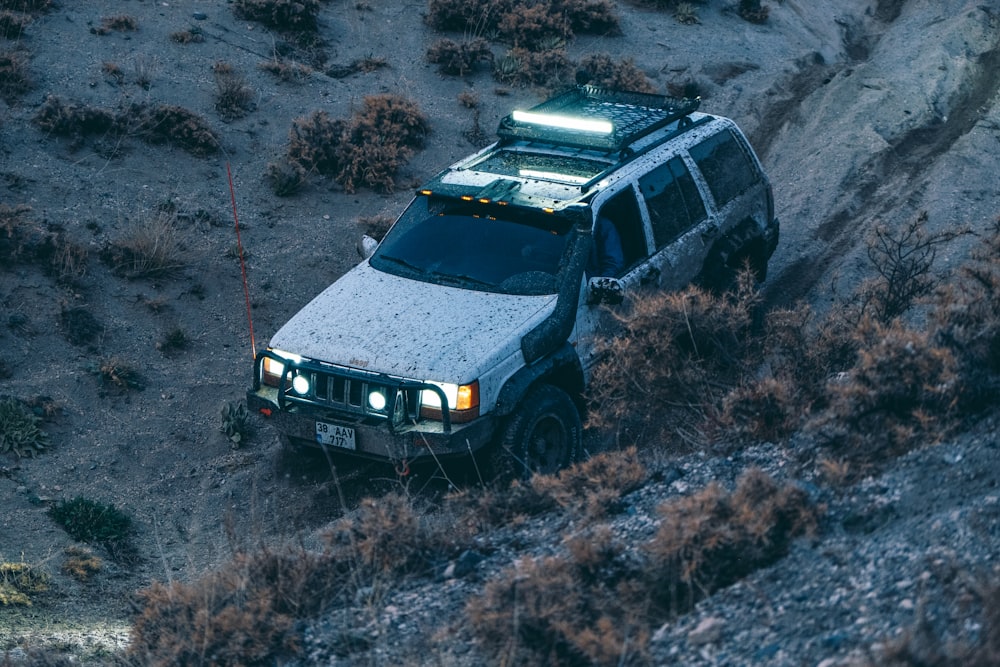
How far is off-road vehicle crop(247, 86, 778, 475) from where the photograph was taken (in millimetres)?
6988

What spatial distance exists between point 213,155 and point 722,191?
6204 mm

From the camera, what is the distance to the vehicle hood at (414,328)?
6.97 metres

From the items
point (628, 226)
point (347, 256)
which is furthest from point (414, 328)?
point (347, 256)

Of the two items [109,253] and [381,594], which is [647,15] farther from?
[381,594]

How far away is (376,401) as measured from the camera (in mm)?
7000

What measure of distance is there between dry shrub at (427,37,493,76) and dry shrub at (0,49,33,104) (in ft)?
17.6

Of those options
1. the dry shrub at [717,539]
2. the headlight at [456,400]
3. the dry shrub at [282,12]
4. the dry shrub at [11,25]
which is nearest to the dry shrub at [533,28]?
the dry shrub at [282,12]

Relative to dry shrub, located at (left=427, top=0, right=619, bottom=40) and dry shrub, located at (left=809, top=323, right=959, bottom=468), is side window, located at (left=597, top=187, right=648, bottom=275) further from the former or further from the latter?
dry shrub, located at (left=427, top=0, right=619, bottom=40)

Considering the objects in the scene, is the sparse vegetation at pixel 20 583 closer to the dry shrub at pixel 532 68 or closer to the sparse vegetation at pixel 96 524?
the sparse vegetation at pixel 96 524

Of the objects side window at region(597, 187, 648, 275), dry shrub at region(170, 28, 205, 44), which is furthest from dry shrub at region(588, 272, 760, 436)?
dry shrub at region(170, 28, 205, 44)

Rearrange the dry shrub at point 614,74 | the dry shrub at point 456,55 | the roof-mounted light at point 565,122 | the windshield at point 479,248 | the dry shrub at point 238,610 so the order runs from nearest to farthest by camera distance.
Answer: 1. the dry shrub at point 238,610
2. the windshield at point 479,248
3. the roof-mounted light at point 565,122
4. the dry shrub at point 614,74
5. the dry shrub at point 456,55

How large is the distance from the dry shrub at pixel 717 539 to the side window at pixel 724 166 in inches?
162

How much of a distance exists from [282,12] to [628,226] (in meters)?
8.98

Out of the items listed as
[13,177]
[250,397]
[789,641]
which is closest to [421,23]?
[13,177]
